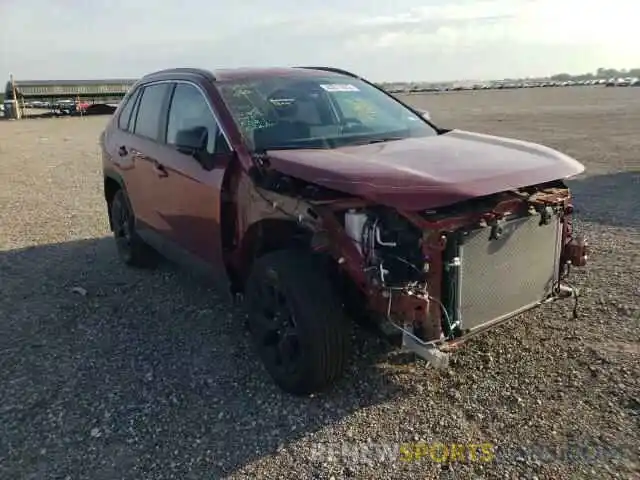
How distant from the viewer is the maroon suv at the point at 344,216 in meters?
3.29

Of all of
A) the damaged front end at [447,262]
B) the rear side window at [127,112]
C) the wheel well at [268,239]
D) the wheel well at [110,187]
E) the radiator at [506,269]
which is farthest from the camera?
the wheel well at [110,187]

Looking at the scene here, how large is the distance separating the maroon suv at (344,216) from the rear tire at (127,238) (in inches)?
46.4

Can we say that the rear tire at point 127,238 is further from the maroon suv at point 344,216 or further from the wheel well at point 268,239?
the wheel well at point 268,239

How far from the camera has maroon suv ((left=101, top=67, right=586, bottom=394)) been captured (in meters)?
3.29

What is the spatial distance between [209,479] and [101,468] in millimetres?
570

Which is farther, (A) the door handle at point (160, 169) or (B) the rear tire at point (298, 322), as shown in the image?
(A) the door handle at point (160, 169)

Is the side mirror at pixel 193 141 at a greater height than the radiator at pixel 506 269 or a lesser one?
greater

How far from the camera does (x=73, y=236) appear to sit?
25.6 feet

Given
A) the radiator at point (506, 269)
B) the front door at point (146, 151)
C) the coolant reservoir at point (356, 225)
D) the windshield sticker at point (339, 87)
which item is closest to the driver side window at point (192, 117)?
the front door at point (146, 151)

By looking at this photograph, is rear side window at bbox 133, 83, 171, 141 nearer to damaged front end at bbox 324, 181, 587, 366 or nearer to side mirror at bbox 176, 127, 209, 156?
side mirror at bbox 176, 127, 209, 156

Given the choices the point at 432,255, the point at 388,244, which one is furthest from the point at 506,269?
the point at 388,244

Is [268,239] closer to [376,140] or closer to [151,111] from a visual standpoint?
[376,140]

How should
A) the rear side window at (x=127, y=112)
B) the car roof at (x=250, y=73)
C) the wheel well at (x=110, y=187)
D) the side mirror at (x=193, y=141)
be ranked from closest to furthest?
the side mirror at (x=193, y=141)
the car roof at (x=250, y=73)
the rear side window at (x=127, y=112)
the wheel well at (x=110, y=187)

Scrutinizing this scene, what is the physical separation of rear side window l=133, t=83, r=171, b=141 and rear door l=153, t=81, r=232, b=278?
202 mm
